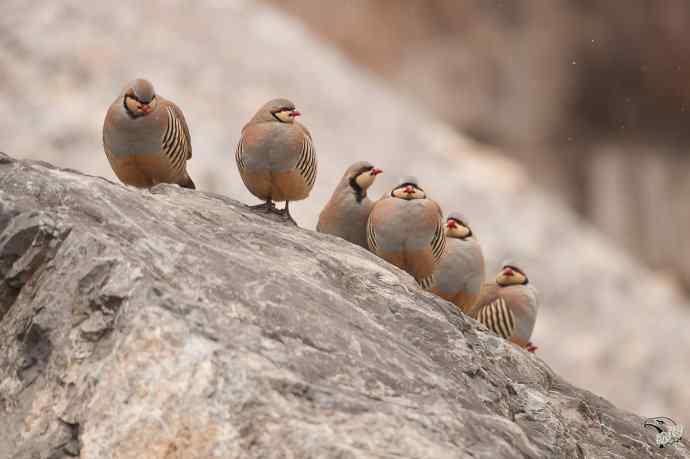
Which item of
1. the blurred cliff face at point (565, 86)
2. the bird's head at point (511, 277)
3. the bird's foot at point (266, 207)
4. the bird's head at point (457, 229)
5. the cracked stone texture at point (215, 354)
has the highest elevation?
the blurred cliff face at point (565, 86)

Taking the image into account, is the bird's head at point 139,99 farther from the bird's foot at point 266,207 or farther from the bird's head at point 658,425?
the bird's head at point 658,425

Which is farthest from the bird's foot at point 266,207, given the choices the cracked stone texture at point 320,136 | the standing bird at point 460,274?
the cracked stone texture at point 320,136

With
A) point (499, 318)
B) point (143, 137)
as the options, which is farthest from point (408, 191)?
point (143, 137)

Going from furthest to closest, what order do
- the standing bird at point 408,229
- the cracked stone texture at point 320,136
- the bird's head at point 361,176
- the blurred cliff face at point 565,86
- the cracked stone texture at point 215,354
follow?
the blurred cliff face at point 565,86 → the cracked stone texture at point 320,136 → the bird's head at point 361,176 → the standing bird at point 408,229 → the cracked stone texture at point 215,354

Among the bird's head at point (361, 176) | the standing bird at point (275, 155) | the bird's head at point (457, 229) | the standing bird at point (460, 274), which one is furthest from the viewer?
the bird's head at point (457, 229)

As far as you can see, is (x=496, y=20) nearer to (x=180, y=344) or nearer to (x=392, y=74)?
(x=392, y=74)

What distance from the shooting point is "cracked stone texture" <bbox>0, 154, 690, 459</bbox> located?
490 cm

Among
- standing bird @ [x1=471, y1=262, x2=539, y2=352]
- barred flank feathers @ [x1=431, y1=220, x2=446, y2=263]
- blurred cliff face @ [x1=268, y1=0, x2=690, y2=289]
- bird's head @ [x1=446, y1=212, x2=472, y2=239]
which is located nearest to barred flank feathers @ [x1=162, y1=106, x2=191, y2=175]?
barred flank feathers @ [x1=431, y1=220, x2=446, y2=263]

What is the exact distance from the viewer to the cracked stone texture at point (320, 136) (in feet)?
59.9

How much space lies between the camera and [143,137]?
7613 millimetres

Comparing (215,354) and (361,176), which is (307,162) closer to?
(361,176)

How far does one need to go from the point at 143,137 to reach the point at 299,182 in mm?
1052

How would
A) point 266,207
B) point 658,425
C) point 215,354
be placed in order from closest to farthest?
point 215,354
point 658,425
point 266,207

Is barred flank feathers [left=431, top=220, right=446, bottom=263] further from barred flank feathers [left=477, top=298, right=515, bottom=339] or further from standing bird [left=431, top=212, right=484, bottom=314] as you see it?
barred flank feathers [left=477, top=298, right=515, bottom=339]
